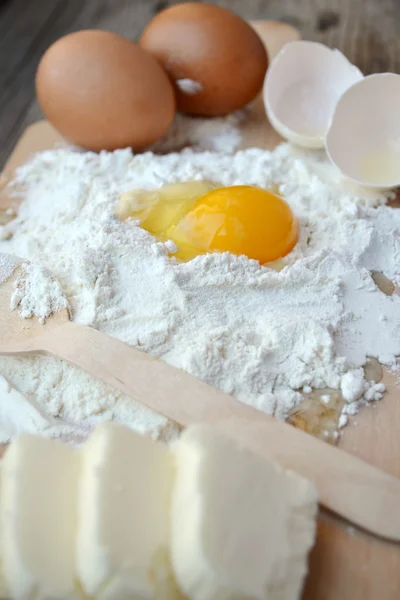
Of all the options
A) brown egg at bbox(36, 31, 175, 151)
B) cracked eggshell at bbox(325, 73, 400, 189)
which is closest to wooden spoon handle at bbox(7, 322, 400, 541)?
brown egg at bbox(36, 31, 175, 151)

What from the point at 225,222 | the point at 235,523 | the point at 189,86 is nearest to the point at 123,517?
the point at 235,523

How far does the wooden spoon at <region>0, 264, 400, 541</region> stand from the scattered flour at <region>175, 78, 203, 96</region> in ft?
2.45

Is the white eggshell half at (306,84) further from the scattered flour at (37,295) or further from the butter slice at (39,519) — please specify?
the butter slice at (39,519)

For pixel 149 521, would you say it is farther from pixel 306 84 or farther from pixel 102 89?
pixel 306 84

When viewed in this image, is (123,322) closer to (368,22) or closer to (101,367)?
(101,367)

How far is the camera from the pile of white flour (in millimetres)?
997

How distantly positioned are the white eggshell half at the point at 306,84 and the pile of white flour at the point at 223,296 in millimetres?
190

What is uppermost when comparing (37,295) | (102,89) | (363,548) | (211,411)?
(102,89)

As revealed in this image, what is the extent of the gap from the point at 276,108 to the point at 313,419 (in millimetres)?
858

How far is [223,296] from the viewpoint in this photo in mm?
1103

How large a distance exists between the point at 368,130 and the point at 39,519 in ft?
3.70

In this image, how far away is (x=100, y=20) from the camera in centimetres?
209

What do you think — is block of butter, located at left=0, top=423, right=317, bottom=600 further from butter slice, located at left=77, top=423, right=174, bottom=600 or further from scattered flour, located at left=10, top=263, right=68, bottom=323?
scattered flour, located at left=10, top=263, right=68, bottom=323

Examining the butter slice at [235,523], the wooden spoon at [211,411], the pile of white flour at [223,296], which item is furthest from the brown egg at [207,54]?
→ the butter slice at [235,523]
